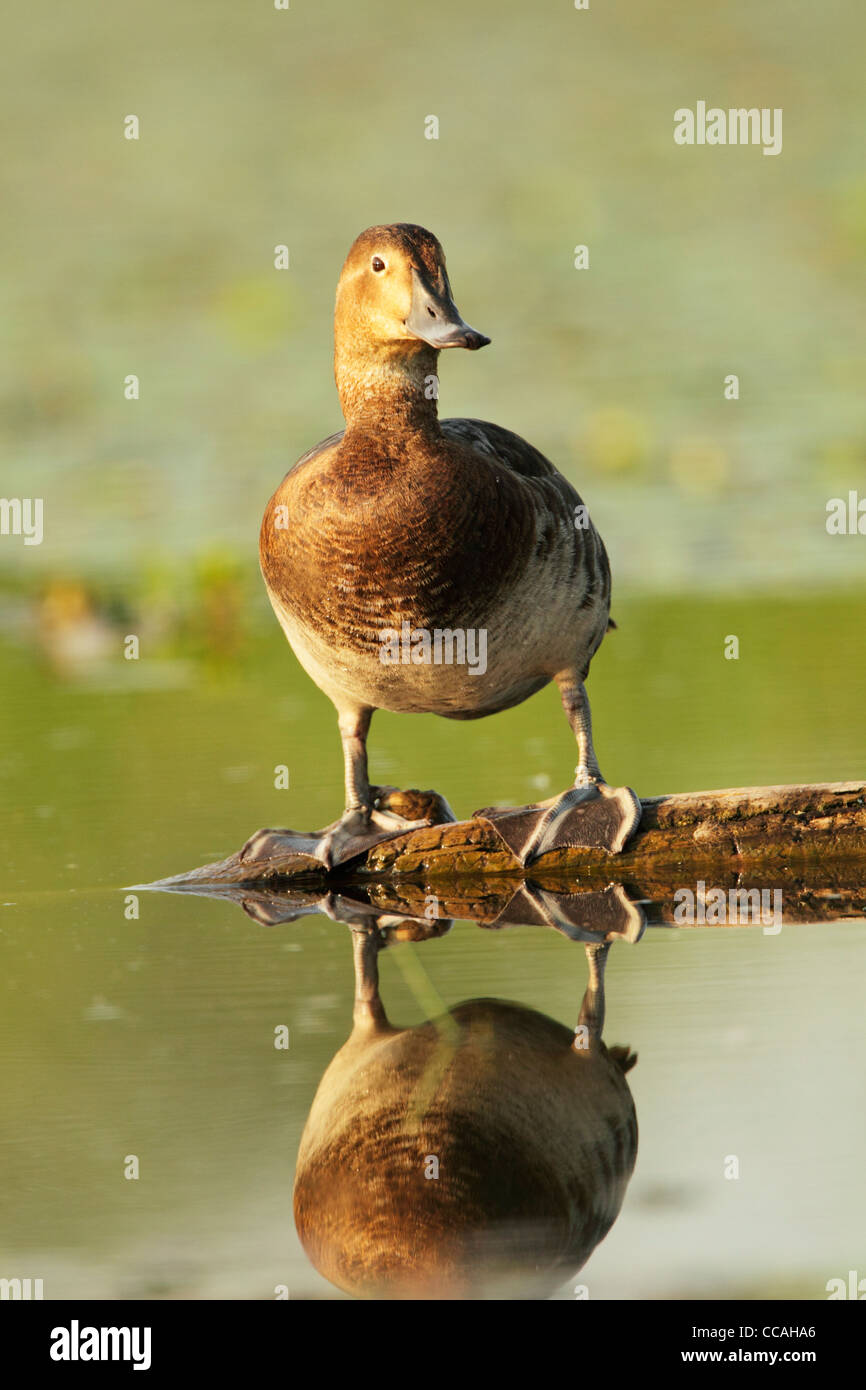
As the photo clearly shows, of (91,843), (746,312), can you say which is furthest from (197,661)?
(746,312)

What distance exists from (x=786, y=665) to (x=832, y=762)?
186cm

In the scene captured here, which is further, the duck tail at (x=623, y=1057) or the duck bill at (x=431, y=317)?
the duck bill at (x=431, y=317)

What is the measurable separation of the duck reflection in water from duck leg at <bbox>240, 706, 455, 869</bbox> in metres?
1.25

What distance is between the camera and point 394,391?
5.16 metres

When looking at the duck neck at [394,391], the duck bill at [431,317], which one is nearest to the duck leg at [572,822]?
the duck neck at [394,391]

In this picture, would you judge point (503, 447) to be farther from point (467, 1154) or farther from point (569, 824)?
point (467, 1154)

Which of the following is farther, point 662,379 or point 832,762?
point 662,379

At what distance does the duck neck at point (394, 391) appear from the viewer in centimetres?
516

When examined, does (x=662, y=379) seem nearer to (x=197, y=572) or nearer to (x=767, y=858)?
(x=197, y=572)

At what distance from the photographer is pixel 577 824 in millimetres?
5320

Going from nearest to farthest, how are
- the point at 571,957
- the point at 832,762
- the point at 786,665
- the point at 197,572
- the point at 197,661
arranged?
the point at 571,957
the point at 832,762
the point at 786,665
the point at 197,661
the point at 197,572

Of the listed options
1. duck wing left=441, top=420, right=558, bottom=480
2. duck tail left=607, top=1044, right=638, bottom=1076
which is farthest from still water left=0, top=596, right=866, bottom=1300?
duck wing left=441, top=420, right=558, bottom=480

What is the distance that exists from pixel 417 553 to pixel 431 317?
0.55 m

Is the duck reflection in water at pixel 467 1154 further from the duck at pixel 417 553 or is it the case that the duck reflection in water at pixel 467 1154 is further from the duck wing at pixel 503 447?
the duck wing at pixel 503 447
